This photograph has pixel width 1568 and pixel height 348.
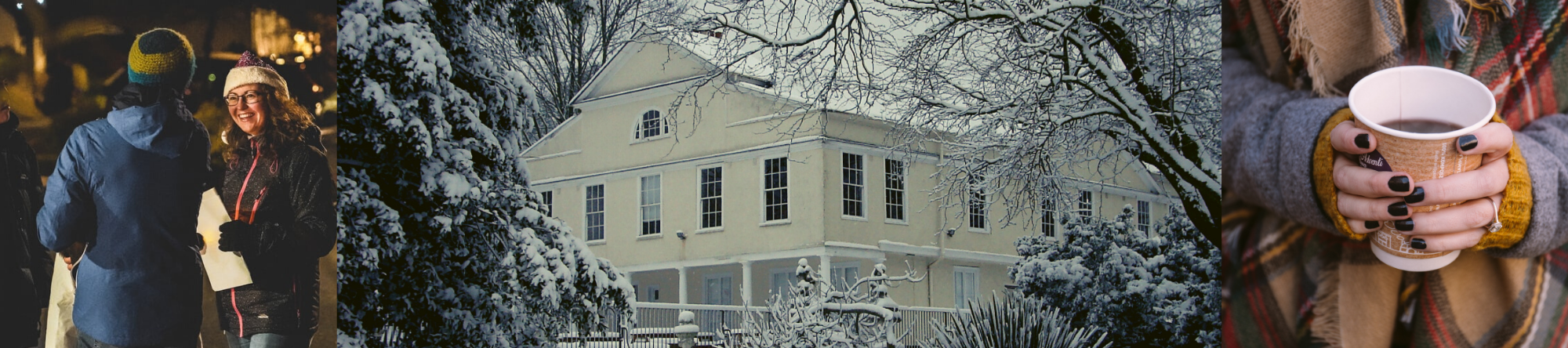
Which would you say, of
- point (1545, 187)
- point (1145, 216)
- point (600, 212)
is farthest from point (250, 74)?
point (1545, 187)

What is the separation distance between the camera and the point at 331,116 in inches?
138

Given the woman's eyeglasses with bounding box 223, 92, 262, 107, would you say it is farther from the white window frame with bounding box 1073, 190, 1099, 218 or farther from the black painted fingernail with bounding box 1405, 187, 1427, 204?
A: the black painted fingernail with bounding box 1405, 187, 1427, 204

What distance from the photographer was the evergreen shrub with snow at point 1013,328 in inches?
123

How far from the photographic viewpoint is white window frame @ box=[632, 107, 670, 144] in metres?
3.35

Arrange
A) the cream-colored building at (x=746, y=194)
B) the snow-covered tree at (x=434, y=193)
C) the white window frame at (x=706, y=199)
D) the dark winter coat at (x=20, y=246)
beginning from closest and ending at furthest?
the cream-colored building at (x=746, y=194) < the white window frame at (x=706, y=199) < the dark winter coat at (x=20, y=246) < the snow-covered tree at (x=434, y=193)

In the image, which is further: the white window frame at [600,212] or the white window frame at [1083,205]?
the white window frame at [600,212]

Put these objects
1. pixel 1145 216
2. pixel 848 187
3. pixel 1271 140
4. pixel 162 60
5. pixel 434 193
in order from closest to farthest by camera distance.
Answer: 1. pixel 1271 140
2. pixel 1145 216
3. pixel 848 187
4. pixel 162 60
5. pixel 434 193

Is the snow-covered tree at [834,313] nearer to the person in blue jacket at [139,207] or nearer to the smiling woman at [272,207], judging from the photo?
the smiling woman at [272,207]

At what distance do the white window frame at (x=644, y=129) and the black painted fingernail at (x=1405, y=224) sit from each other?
7.40 ft

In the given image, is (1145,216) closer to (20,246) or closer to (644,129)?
(644,129)

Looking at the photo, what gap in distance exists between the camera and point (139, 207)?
11.3 feet

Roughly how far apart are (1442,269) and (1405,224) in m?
0.17

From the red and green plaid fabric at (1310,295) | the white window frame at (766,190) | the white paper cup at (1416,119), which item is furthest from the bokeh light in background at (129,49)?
the white paper cup at (1416,119)

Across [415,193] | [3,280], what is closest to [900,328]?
[415,193]
